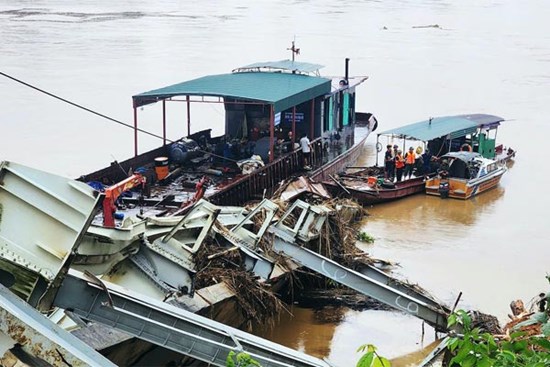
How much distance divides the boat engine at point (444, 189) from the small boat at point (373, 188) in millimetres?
558

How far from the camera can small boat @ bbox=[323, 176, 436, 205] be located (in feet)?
74.8

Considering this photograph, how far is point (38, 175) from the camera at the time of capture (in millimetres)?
6992

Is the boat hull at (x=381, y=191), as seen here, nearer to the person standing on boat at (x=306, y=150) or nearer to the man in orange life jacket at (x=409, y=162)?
the man in orange life jacket at (x=409, y=162)

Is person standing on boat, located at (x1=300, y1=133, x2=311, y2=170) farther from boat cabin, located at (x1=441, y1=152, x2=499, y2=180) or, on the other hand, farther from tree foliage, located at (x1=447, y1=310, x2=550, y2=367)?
tree foliage, located at (x1=447, y1=310, x2=550, y2=367)

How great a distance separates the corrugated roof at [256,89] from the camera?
816 inches

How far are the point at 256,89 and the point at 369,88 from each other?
25260mm

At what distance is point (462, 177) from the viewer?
2522 centimetres

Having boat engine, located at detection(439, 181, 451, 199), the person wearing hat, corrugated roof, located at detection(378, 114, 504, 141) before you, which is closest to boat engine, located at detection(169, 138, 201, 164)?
the person wearing hat

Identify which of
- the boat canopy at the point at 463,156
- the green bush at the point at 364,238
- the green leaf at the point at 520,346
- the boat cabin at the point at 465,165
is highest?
the green leaf at the point at 520,346

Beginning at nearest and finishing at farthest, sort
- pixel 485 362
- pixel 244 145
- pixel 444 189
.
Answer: pixel 485 362 < pixel 244 145 < pixel 444 189

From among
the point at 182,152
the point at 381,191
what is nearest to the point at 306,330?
the point at 182,152

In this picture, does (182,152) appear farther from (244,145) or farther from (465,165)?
(465,165)

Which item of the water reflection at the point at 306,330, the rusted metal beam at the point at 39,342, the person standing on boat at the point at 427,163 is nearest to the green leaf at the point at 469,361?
the rusted metal beam at the point at 39,342

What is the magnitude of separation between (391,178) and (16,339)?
21327 millimetres
